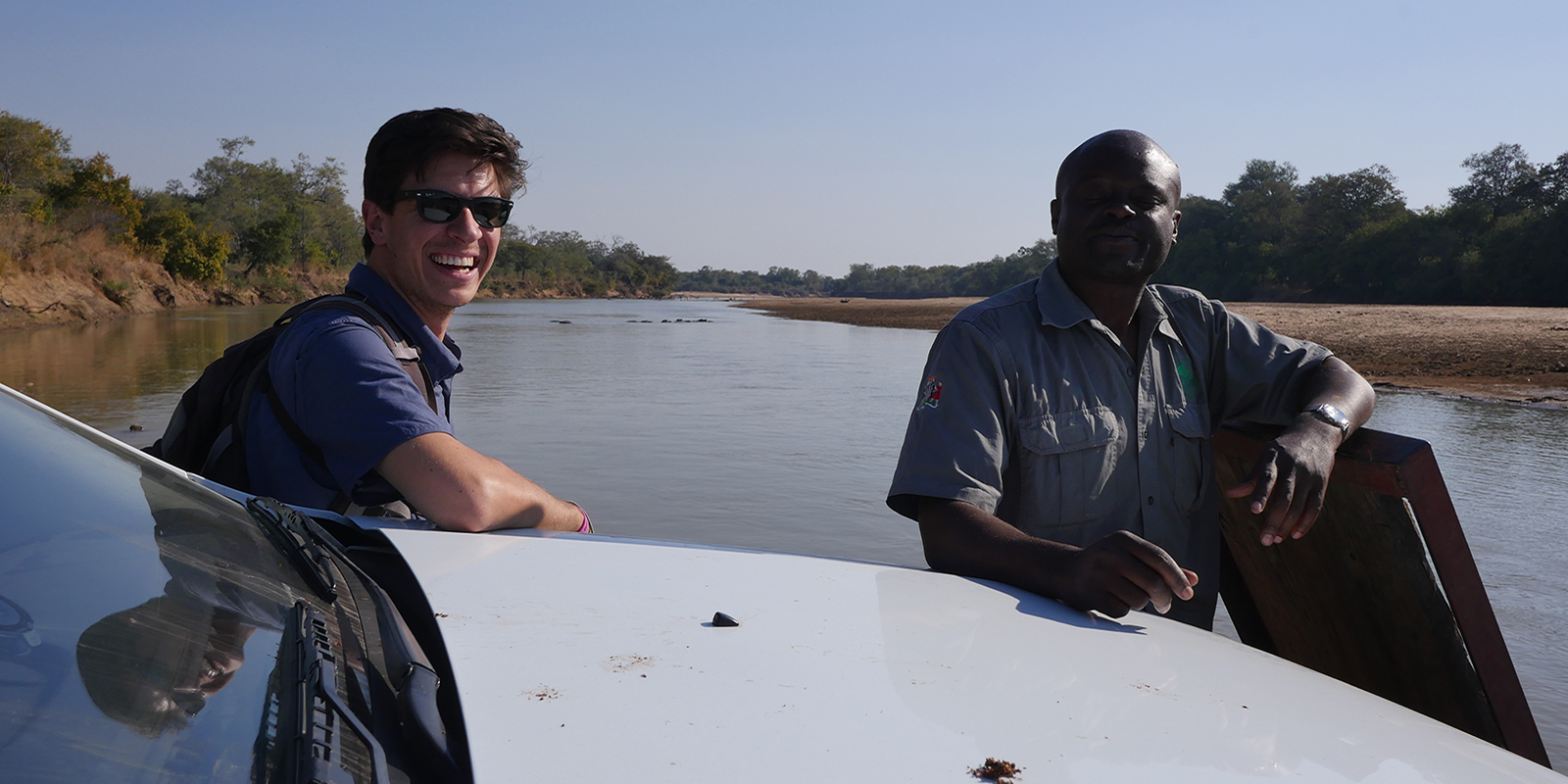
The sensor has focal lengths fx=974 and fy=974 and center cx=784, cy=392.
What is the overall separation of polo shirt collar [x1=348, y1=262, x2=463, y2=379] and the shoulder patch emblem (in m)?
1.13

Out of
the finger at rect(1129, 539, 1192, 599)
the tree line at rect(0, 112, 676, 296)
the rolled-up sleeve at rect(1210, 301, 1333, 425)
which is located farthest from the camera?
the tree line at rect(0, 112, 676, 296)

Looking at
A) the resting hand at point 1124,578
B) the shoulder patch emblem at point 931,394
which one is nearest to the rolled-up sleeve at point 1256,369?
the shoulder patch emblem at point 931,394

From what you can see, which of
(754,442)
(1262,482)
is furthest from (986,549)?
(754,442)

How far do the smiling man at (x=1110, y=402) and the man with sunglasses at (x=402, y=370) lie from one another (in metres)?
0.83

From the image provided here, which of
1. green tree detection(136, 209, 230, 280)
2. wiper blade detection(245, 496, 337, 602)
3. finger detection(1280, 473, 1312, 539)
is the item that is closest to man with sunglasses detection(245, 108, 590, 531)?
wiper blade detection(245, 496, 337, 602)

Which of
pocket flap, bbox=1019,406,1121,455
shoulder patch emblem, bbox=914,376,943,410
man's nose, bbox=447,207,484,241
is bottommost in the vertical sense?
pocket flap, bbox=1019,406,1121,455

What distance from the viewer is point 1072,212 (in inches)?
89.7

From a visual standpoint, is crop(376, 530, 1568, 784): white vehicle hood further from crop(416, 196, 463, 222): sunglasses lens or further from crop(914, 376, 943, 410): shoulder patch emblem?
crop(416, 196, 463, 222): sunglasses lens

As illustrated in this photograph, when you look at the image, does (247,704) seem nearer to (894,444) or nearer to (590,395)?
(894,444)

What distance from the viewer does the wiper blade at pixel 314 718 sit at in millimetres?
749

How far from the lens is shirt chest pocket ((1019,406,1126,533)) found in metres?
2.16

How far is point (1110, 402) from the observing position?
2.24 m

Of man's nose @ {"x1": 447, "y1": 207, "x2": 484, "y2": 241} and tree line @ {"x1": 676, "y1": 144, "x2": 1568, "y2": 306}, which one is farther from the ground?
tree line @ {"x1": 676, "y1": 144, "x2": 1568, "y2": 306}

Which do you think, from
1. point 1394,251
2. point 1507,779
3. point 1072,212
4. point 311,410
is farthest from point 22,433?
point 1394,251
